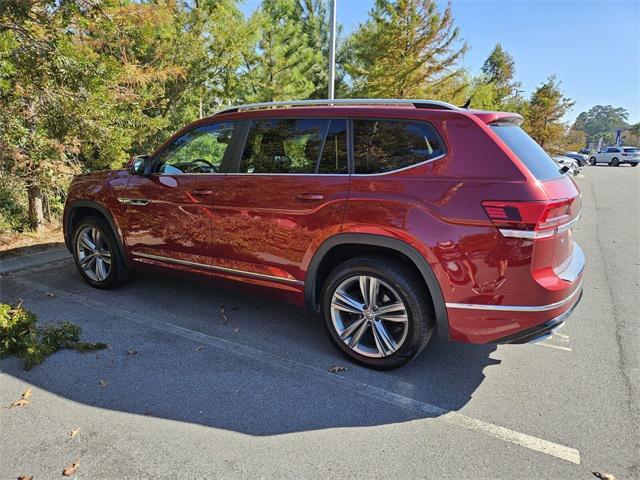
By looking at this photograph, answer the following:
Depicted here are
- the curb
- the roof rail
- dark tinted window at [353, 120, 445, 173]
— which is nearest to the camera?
dark tinted window at [353, 120, 445, 173]

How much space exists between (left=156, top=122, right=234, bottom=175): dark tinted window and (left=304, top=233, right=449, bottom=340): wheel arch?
4.22 ft

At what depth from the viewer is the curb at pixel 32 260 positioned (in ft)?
17.5

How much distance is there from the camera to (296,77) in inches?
Result: 656

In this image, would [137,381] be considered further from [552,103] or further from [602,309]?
[552,103]

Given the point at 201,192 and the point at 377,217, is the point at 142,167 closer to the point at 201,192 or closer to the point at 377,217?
the point at 201,192

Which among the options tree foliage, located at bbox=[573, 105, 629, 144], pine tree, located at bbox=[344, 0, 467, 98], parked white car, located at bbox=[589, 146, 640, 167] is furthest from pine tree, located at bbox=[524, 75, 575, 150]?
tree foliage, located at bbox=[573, 105, 629, 144]

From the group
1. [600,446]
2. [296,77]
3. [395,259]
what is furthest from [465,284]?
[296,77]

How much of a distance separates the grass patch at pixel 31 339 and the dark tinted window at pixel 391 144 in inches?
100

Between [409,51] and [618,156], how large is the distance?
3395 cm

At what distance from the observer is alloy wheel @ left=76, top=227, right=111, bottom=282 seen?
456cm

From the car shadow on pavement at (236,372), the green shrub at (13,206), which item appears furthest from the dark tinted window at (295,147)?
the green shrub at (13,206)

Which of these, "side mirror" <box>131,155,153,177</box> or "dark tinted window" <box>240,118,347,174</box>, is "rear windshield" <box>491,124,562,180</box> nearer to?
"dark tinted window" <box>240,118,347,174</box>

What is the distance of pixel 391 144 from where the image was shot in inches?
117

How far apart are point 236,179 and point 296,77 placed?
14.4 meters
